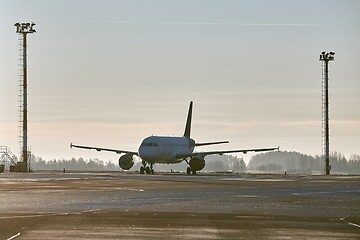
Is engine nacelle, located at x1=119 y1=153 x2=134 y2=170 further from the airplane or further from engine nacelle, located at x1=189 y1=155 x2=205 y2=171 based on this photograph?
engine nacelle, located at x1=189 y1=155 x2=205 y2=171

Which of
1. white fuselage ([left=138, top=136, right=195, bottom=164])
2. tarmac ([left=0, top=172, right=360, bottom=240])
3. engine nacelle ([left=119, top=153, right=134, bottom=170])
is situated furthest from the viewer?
engine nacelle ([left=119, top=153, right=134, bottom=170])

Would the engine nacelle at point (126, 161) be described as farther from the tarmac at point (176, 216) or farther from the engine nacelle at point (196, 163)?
the tarmac at point (176, 216)

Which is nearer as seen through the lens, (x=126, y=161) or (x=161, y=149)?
(x=161, y=149)

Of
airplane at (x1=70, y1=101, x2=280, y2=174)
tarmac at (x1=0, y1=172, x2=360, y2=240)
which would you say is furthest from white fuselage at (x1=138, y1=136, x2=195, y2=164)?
tarmac at (x1=0, y1=172, x2=360, y2=240)

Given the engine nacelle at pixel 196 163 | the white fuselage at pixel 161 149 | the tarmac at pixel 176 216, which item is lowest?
the tarmac at pixel 176 216

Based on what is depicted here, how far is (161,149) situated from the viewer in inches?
4247

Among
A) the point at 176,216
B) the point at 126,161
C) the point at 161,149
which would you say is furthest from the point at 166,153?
the point at 176,216

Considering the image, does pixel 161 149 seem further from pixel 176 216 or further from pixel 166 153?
pixel 176 216

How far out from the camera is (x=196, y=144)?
12006cm

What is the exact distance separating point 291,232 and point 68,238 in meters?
5.83

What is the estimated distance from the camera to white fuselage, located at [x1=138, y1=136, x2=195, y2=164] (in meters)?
107

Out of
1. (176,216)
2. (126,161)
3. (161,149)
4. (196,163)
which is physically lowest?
(176,216)

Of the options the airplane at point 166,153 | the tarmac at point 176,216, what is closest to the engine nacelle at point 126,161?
the airplane at point 166,153

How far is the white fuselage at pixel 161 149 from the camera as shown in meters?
107
